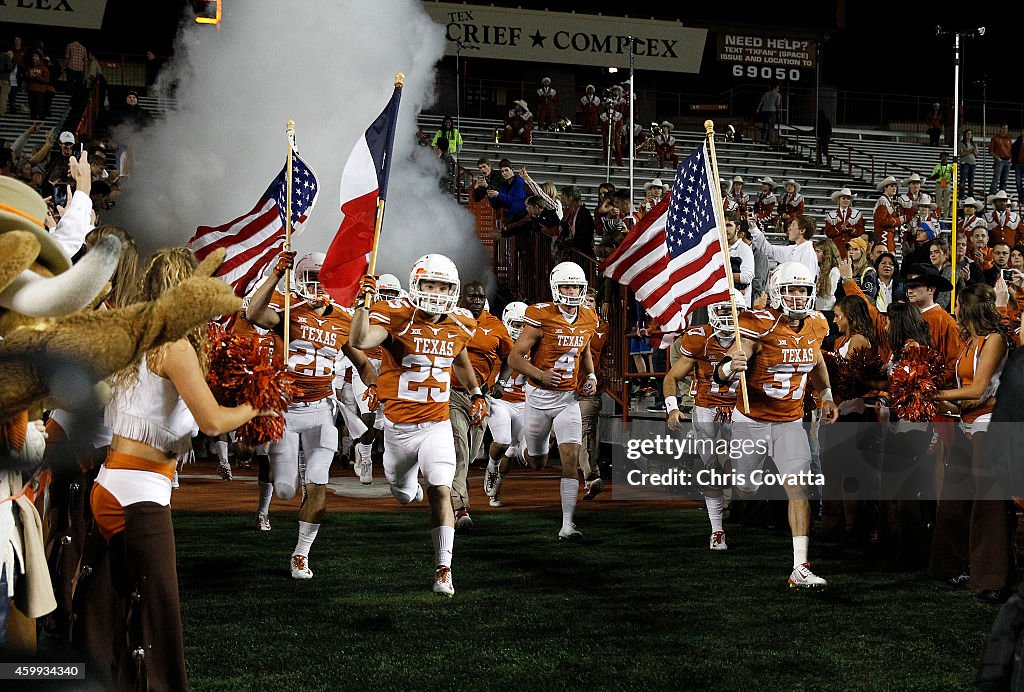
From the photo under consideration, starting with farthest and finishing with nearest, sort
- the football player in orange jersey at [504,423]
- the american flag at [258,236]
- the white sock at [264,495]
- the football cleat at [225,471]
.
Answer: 1. the football cleat at [225,471]
2. the football player in orange jersey at [504,423]
3. the white sock at [264,495]
4. the american flag at [258,236]

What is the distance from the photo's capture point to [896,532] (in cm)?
877

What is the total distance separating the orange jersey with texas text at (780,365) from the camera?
824cm

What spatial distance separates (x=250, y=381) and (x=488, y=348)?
5898 millimetres

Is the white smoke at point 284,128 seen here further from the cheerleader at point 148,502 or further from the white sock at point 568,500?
the cheerleader at point 148,502

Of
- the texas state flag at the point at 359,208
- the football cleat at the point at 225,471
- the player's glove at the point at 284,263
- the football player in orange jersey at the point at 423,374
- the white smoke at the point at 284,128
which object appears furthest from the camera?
the white smoke at the point at 284,128

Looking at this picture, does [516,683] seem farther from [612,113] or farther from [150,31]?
[150,31]

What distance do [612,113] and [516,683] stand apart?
20.2 m

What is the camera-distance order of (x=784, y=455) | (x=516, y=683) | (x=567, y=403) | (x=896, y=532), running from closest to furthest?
1. (x=516, y=683)
2. (x=784, y=455)
3. (x=896, y=532)
4. (x=567, y=403)

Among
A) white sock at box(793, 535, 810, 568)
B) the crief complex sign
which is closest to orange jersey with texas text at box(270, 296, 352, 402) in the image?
white sock at box(793, 535, 810, 568)

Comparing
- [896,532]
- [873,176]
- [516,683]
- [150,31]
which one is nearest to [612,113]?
[873,176]

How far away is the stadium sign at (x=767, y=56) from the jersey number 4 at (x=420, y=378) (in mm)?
27967

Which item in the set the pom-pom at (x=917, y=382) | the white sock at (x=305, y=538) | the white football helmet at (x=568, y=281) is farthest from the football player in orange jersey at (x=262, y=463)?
the pom-pom at (x=917, y=382)

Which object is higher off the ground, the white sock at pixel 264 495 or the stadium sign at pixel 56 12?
the stadium sign at pixel 56 12

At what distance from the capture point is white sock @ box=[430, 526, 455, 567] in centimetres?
725
